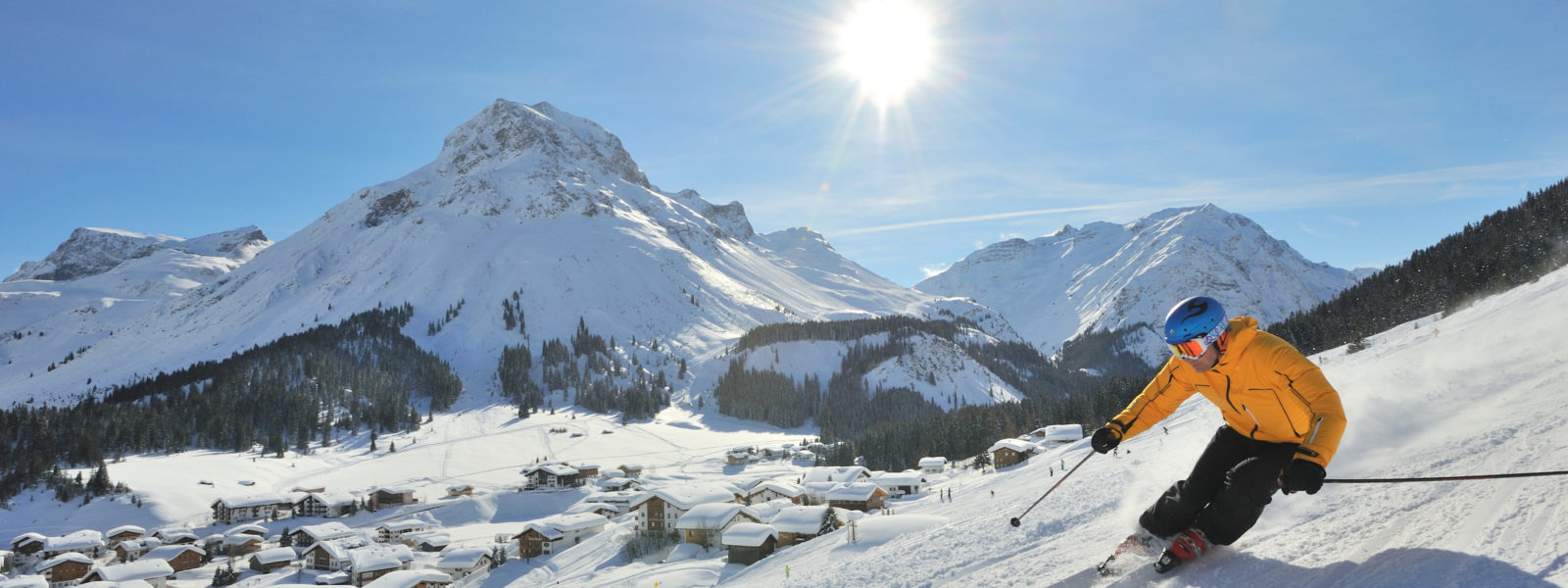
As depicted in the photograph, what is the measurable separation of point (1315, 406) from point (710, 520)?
4642 cm

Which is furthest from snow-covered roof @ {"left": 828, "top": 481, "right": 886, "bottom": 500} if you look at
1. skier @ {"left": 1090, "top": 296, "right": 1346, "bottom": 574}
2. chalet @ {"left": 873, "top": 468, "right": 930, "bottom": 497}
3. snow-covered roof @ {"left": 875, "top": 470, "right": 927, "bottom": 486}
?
skier @ {"left": 1090, "top": 296, "right": 1346, "bottom": 574}

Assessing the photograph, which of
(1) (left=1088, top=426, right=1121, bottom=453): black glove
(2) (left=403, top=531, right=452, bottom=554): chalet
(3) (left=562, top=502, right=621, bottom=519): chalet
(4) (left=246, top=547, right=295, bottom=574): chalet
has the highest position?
(1) (left=1088, top=426, right=1121, bottom=453): black glove

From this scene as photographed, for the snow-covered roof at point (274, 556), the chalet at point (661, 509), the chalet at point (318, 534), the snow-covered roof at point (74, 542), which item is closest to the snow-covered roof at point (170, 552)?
the snow-covered roof at point (274, 556)

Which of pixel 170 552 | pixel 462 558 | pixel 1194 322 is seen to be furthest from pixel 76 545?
pixel 1194 322

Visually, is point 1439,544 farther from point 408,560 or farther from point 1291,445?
point 408,560

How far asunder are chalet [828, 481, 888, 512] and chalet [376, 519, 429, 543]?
44.3 meters

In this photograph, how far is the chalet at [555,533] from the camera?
5700cm

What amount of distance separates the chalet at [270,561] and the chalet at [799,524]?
45066 mm

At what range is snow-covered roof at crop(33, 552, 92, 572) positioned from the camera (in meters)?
56.7

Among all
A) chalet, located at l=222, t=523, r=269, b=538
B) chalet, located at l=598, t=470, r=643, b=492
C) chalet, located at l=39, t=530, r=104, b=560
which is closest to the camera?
chalet, located at l=39, t=530, r=104, b=560

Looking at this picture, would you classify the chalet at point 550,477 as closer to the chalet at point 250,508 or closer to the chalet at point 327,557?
the chalet at point 250,508

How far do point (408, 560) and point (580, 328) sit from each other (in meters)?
138

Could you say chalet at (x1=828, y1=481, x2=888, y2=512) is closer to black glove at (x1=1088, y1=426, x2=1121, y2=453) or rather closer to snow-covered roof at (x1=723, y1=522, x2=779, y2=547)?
snow-covered roof at (x1=723, y1=522, x2=779, y2=547)

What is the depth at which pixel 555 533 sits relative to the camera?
5816 cm
